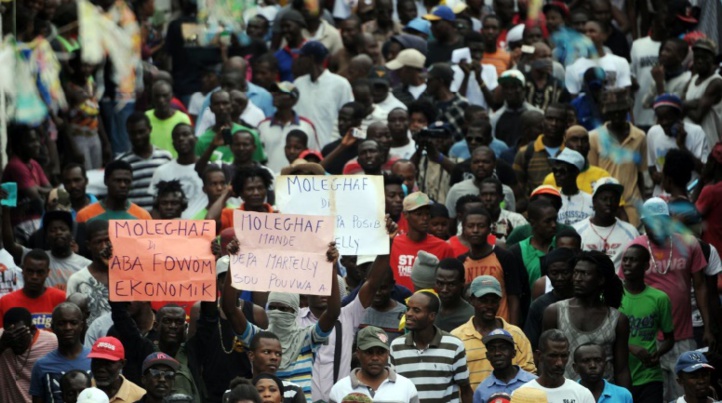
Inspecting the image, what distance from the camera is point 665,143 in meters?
16.4

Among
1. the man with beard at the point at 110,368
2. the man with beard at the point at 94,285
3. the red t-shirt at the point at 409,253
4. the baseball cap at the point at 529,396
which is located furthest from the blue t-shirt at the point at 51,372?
the baseball cap at the point at 529,396

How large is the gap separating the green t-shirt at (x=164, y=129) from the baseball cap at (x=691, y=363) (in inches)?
281

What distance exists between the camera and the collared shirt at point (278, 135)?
56.6 ft

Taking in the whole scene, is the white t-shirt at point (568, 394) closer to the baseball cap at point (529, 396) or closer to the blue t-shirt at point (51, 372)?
the baseball cap at point (529, 396)

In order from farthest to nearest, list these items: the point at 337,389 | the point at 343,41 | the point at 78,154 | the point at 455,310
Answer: the point at 343,41, the point at 78,154, the point at 455,310, the point at 337,389

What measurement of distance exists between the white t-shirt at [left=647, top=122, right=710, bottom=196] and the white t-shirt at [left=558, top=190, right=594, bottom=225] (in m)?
1.76

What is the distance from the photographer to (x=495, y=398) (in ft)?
36.3

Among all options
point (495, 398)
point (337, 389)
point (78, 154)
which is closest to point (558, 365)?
point (495, 398)

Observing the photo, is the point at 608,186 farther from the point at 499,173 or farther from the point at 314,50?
the point at 314,50

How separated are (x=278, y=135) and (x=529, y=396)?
7.13 meters

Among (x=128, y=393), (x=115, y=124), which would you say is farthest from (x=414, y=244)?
(x=115, y=124)

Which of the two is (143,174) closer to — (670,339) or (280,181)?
(280,181)

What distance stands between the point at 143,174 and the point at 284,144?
5.55ft

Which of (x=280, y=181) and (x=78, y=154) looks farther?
(x=78, y=154)
